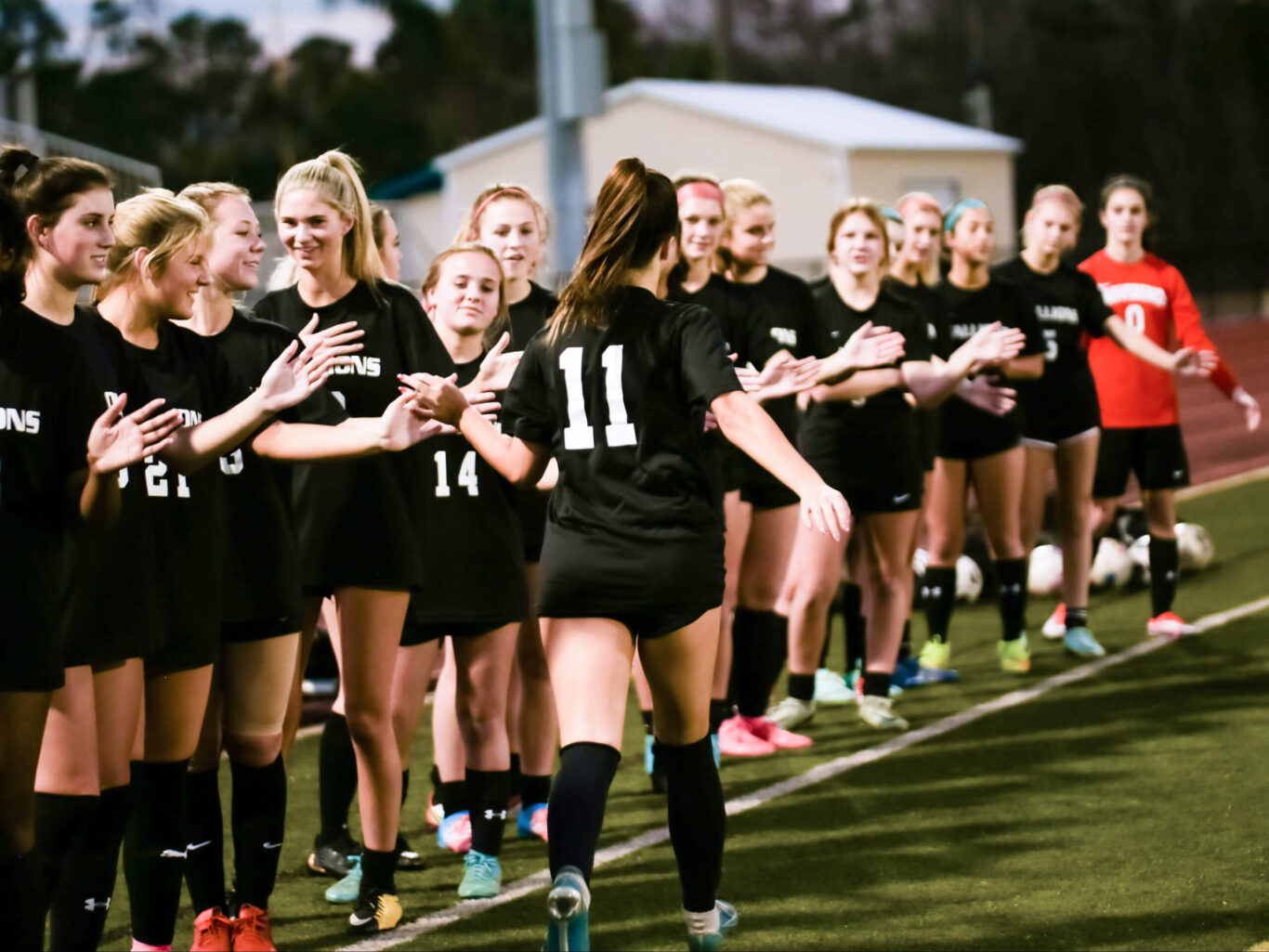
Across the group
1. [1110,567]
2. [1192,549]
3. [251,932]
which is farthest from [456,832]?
[1192,549]

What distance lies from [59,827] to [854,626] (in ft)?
15.9

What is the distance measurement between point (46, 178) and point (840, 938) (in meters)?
2.73

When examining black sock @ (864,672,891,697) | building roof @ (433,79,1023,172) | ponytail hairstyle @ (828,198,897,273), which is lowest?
black sock @ (864,672,891,697)

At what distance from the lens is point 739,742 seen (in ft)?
22.8

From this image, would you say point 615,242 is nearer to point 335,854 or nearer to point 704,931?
point 704,931

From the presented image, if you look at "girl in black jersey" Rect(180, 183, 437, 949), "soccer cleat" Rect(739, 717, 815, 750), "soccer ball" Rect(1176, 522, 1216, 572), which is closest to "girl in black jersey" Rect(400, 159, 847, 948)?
"girl in black jersey" Rect(180, 183, 437, 949)

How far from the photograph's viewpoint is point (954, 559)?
28.0 feet

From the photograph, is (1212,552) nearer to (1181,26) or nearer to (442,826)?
→ (442,826)

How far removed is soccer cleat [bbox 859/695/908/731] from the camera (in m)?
7.27

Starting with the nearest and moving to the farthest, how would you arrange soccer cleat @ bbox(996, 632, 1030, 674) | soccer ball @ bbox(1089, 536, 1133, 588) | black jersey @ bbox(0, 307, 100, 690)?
1. black jersey @ bbox(0, 307, 100, 690)
2. soccer cleat @ bbox(996, 632, 1030, 674)
3. soccer ball @ bbox(1089, 536, 1133, 588)

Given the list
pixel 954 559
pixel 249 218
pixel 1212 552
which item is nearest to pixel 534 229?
pixel 249 218

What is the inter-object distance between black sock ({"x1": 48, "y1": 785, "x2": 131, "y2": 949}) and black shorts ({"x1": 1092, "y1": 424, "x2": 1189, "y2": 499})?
6.23 m

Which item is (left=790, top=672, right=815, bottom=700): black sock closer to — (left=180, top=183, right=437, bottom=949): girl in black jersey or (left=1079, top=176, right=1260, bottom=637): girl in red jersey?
(left=1079, top=176, right=1260, bottom=637): girl in red jersey

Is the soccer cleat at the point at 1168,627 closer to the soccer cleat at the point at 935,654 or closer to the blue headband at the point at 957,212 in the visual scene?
the soccer cleat at the point at 935,654
